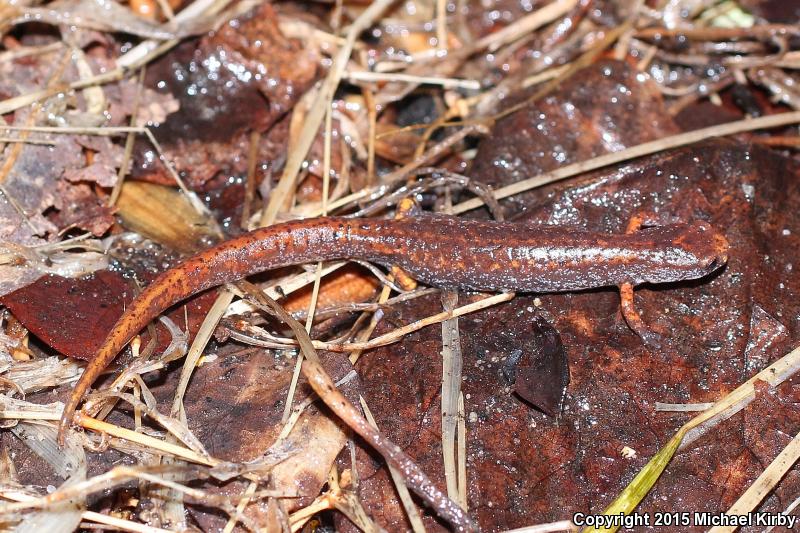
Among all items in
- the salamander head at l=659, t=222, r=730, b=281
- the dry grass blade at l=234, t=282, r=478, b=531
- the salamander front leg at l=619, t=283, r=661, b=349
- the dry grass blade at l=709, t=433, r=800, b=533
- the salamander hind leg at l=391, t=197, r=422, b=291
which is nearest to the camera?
the dry grass blade at l=234, t=282, r=478, b=531

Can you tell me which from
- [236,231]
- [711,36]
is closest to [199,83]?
[236,231]

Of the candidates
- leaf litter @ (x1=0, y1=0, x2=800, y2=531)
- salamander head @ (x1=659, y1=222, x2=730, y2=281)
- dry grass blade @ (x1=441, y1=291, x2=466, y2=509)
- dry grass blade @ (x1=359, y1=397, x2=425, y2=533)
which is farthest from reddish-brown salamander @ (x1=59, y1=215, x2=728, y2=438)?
dry grass blade @ (x1=359, y1=397, x2=425, y2=533)

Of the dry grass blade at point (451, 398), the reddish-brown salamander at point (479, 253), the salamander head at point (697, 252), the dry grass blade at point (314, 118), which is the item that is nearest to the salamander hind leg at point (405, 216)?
the reddish-brown salamander at point (479, 253)

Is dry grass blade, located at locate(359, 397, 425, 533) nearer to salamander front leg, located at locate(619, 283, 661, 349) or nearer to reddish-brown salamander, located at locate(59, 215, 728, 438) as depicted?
reddish-brown salamander, located at locate(59, 215, 728, 438)

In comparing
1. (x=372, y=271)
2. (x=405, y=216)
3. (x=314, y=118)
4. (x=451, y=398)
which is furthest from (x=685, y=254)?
(x=314, y=118)

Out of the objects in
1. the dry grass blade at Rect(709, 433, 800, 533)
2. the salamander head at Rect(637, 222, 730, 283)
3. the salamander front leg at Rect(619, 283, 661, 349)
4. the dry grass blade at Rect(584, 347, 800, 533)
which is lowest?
the dry grass blade at Rect(709, 433, 800, 533)

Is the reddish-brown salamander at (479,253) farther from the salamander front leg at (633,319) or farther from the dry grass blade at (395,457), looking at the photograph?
the dry grass blade at (395,457)

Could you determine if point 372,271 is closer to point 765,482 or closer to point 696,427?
point 696,427
